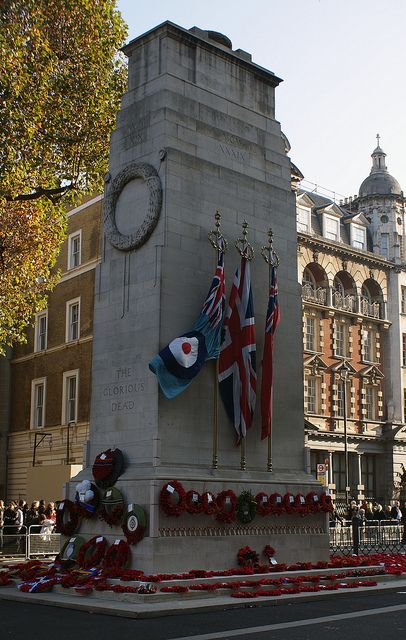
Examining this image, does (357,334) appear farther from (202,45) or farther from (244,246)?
(202,45)

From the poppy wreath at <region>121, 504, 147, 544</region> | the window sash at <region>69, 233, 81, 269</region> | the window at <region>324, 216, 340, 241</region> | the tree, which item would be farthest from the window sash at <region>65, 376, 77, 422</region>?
the poppy wreath at <region>121, 504, 147, 544</region>

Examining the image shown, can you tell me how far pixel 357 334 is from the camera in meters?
58.2

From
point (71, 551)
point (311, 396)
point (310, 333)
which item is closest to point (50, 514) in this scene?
point (71, 551)

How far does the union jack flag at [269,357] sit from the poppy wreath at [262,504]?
1479mm

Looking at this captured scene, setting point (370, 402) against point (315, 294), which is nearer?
point (315, 294)

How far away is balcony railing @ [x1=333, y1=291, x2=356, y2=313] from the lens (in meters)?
56.8

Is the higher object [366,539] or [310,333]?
[310,333]

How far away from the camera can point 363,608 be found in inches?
629

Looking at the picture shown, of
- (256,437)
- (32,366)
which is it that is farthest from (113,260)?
(32,366)

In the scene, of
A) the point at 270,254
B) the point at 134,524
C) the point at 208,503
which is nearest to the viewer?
the point at 134,524

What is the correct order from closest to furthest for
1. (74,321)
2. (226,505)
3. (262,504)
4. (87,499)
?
(87,499), (226,505), (262,504), (74,321)

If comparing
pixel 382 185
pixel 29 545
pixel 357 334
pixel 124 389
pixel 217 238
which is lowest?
pixel 29 545

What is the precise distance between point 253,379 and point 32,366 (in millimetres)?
32568

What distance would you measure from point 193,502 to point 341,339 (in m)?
40.2
